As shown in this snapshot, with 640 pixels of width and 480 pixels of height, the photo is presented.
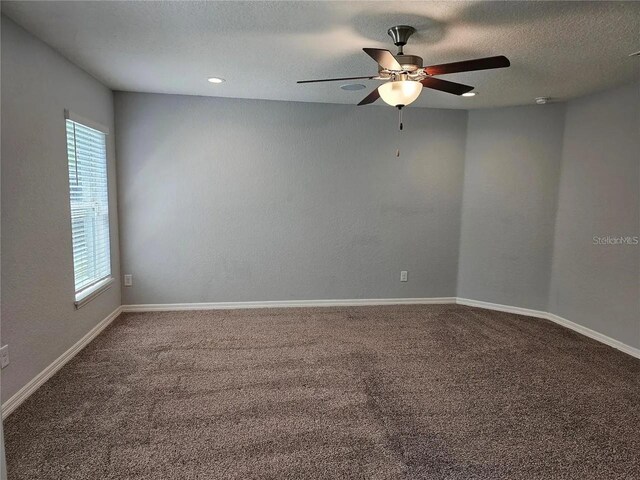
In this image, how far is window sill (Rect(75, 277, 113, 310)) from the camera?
3121 millimetres

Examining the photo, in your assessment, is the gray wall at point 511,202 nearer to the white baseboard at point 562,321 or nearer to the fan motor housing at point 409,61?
the white baseboard at point 562,321

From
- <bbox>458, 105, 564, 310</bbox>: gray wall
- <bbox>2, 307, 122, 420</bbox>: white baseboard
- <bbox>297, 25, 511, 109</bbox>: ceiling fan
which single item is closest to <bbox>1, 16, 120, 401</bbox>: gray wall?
<bbox>2, 307, 122, 420</bbox>: white baseboard

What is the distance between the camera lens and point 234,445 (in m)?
2.04

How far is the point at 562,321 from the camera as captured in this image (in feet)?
13.2

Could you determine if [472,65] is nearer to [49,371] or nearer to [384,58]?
[384,58]

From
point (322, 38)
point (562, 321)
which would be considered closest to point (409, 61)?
point (322, 38)

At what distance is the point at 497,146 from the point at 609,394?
2.71m

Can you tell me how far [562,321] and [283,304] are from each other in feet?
9.94

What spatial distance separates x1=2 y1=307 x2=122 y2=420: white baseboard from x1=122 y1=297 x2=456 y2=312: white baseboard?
1.57 ft

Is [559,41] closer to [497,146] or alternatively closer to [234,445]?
[497,146]

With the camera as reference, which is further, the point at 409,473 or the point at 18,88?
the point at 18,88

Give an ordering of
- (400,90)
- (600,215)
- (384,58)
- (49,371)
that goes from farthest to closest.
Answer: (600,215) → (49,371) → (400,90) → (384,58)

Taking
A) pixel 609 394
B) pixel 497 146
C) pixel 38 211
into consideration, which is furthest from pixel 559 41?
pixel 38 211

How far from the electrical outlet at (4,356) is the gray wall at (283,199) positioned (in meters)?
1.89
